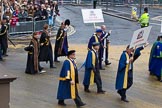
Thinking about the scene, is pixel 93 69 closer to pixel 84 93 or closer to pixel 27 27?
pixel 84 93

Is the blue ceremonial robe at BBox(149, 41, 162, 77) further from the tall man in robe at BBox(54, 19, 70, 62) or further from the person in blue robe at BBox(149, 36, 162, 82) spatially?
the tall man in robe at BBox(54, 19, 70, 62)

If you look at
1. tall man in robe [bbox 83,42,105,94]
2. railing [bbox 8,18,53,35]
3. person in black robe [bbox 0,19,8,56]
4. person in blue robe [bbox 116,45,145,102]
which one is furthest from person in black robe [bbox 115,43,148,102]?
railing [bbox 8,18,53,35]

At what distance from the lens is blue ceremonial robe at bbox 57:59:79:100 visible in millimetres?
11945

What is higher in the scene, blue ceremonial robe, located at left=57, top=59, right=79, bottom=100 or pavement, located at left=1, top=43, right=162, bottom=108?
blue ceremonial robe, located at left=57, top=59, right=79, bottom=100

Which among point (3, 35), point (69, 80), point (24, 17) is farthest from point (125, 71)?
point (24, 17)

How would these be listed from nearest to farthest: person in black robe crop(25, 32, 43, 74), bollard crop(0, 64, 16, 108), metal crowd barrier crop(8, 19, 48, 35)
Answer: bollard crop(0, 64, 16, 108), person in black robe crop(25, 32, 43, 74), metal crowd barrier crop(8, 19, 48, 35)

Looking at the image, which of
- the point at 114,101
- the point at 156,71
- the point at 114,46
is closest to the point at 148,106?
the point at 114,101

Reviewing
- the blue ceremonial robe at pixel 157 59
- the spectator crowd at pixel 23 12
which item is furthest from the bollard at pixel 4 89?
the spectator crowd at pixel 23 12

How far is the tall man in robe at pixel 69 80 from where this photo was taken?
39.2 ft

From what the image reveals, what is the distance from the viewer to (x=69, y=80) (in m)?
12.0

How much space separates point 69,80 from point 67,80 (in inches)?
2.2

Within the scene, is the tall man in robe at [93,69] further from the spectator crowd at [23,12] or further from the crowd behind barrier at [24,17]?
the spectator crowd at [23,12]

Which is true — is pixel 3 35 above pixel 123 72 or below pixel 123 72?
above

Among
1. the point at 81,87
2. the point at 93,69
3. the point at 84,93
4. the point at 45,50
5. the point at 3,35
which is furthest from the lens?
the point at 3,35
